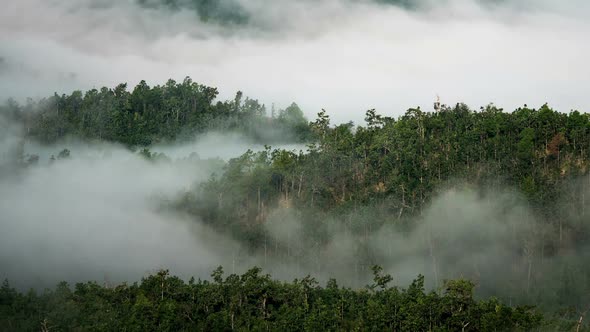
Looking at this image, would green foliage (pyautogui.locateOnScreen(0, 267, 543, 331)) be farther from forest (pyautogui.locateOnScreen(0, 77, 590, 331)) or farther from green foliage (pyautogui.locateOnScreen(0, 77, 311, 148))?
green foliage (pyautogui.locateOnScreen(0, 77, 311, 148))

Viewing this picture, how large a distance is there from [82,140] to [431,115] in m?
83.0

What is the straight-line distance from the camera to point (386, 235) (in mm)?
137500

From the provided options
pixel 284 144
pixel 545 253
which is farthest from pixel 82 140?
pixel 545 253

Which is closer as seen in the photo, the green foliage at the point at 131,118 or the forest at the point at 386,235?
the forest at the point at 386,235

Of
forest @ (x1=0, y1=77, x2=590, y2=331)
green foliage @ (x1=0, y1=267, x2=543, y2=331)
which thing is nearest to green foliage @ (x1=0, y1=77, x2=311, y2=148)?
forest @ (x1=0, y1=77, x2=590, y2=331)

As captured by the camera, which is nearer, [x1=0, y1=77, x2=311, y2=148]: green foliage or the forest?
the forest

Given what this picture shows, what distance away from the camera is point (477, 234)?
13412 centimetres

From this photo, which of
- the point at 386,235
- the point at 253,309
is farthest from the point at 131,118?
the point at 253,309

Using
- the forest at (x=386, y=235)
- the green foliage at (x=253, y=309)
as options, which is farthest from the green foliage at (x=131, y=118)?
the green foliage at (x=253, y=309)

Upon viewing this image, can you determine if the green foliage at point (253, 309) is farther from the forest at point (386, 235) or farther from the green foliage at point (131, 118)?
the green foliage at point (131, 118)

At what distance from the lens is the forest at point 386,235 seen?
99.8 m

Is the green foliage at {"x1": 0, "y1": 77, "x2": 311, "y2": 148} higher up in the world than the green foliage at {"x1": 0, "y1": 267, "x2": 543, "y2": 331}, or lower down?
higher up

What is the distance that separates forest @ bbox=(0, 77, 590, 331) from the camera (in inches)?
3927

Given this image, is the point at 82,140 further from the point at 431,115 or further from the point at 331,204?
the point at 431,115
